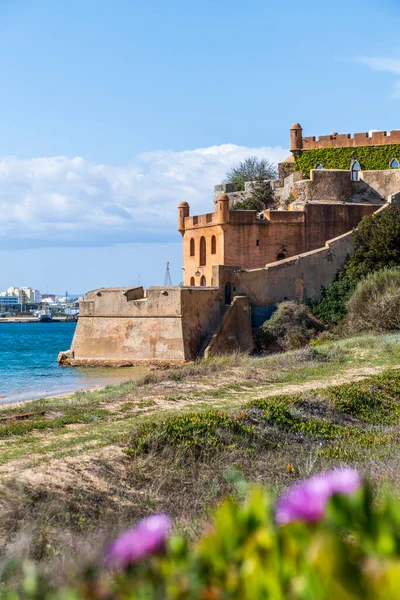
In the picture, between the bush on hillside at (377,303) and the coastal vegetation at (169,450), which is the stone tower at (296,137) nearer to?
the bush on hillside at (377,303)

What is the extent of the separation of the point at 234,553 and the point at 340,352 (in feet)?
64.0

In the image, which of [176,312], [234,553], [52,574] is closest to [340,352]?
[176,312]

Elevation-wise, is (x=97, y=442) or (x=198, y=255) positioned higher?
(x=198, y=255)

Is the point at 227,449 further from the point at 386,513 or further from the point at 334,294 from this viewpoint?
the point at 334,294

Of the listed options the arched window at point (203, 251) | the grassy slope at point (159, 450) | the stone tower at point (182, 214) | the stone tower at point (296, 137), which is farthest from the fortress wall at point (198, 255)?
the grassy slope at point (159, 450)

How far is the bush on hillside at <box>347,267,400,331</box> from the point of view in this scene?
2634 cm

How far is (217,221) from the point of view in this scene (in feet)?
106

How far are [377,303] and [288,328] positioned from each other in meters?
3.66

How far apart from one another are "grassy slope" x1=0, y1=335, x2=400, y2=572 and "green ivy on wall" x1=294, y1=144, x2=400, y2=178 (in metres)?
22.0

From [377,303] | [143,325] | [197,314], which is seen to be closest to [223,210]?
[197,314]

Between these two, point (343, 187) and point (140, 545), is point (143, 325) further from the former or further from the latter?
point (140, 545)

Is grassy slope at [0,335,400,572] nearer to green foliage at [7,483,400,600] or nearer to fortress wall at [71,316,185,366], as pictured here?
green foliage at [7,483,400,600]

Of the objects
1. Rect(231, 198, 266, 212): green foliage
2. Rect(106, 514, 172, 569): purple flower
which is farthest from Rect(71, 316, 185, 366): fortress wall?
Rect(106, 514, 172, 569): purple flower

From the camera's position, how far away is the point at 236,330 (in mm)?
29141
